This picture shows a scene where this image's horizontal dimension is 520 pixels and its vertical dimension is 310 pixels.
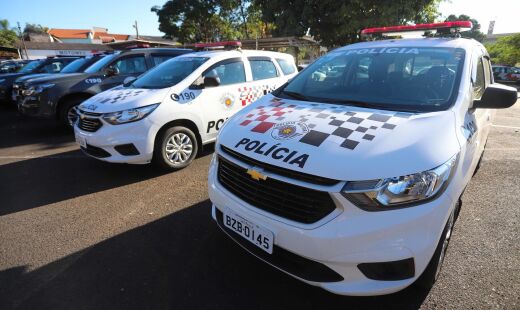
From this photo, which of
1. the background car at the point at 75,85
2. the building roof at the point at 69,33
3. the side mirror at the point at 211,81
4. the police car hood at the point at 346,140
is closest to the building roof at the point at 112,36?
the building roof at the point at 69,33

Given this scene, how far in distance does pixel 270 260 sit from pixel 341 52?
2465 millimetres

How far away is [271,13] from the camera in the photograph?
1759 centimetres

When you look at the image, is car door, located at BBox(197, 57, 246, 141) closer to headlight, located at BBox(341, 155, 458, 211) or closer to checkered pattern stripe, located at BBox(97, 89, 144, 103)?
checkered pattern stripe, located at BBox(97, 89, 144, 103)

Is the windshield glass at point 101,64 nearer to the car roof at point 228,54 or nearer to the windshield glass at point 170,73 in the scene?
the windshield glass at point 170,73

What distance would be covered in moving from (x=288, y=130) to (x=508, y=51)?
3725 centimetres

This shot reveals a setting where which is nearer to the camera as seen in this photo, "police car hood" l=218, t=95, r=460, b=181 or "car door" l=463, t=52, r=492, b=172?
"police car hood" l=218, t=95, r=460, b=181

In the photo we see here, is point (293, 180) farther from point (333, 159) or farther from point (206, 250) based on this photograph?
point (206, 250)

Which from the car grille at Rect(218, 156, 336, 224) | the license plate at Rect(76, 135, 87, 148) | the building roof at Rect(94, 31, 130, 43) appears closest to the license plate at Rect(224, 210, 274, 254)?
the car grille at Rect(218, 156, 336, 224)

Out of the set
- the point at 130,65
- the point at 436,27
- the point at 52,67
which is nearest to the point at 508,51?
the point at 436,27

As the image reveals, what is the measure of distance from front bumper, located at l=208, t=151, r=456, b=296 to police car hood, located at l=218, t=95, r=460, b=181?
22 cm

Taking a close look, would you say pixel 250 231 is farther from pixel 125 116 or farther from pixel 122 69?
pixel 122 69

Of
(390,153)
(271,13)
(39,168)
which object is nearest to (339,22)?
(271,13)

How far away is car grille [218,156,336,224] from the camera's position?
6.25ft

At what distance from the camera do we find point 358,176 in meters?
1.85
